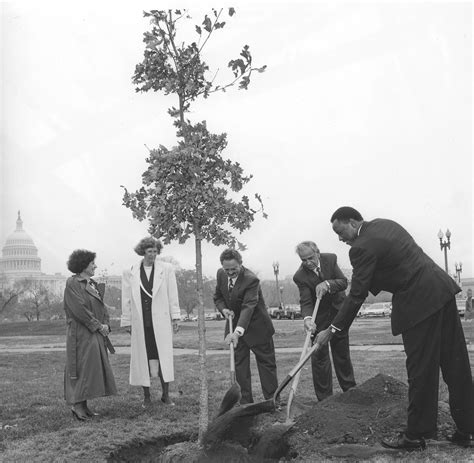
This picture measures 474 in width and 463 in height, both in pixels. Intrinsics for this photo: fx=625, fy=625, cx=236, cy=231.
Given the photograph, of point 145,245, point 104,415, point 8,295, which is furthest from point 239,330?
point 8,295

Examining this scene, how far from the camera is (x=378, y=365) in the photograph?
9.67 meters

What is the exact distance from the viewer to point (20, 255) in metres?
98.1

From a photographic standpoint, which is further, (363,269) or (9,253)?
(9,253)

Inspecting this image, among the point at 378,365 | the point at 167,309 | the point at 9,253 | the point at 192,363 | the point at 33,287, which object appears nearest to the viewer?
the point at 167,309

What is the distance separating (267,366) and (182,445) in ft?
5.04

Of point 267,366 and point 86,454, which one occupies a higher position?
point 267,366

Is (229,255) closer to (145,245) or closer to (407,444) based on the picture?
(145,245)

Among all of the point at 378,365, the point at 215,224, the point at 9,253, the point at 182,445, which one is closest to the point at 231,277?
the point at 215,224

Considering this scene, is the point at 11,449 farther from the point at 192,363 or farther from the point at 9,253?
the point at 9,253

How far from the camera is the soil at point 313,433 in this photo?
433 centimetres

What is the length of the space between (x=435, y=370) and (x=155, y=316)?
322 cm

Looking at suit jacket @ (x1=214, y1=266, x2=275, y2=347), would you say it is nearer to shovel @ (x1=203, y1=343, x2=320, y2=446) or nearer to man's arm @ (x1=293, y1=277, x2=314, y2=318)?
man's arm @ (x1=293, y1=277, x2=314, y2=318)

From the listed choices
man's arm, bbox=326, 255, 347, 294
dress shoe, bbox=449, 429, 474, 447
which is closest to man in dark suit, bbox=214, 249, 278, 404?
man's arm, bbox=326, 255, 347, 294

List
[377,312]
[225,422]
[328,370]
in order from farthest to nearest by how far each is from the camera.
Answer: [377,312], [328,370], [225,422]
